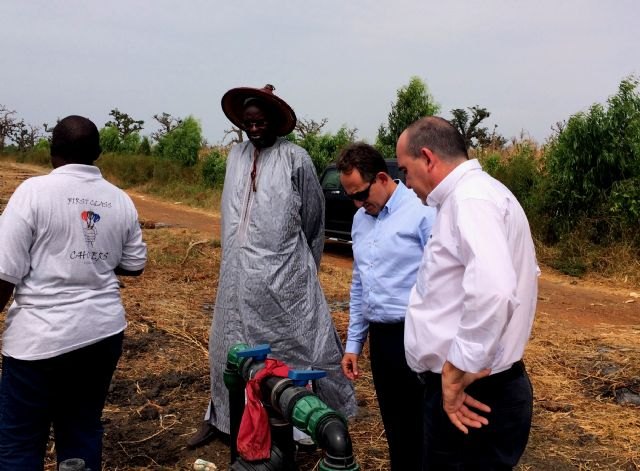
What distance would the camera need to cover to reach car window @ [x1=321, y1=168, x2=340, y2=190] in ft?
35.4

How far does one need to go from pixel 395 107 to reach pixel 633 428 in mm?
13401

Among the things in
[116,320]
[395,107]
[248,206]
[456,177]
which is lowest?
[116,320]

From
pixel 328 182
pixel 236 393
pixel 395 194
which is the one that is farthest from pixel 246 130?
pixel 328 182

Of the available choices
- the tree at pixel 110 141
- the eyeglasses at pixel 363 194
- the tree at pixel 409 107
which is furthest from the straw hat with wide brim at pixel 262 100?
the tree at pixel 110 141

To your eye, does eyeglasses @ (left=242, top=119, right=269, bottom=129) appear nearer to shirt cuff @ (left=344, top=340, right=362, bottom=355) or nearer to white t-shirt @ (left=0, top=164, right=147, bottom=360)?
white t-shirt @ (left=0, top=164, right=147, bottom=360)

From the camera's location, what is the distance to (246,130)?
3299mm

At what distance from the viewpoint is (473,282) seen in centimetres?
159

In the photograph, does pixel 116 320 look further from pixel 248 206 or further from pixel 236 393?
pixel 248 206

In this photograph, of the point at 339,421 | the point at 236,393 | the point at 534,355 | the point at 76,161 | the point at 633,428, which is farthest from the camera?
the point at 534,355

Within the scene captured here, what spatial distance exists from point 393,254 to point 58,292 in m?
1.26

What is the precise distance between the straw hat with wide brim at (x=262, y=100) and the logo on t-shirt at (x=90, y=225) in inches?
45.7

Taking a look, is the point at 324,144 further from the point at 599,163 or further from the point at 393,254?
the point at 393,254

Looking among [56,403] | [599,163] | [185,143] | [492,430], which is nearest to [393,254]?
[492,430]

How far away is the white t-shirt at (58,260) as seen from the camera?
7.16 ft
